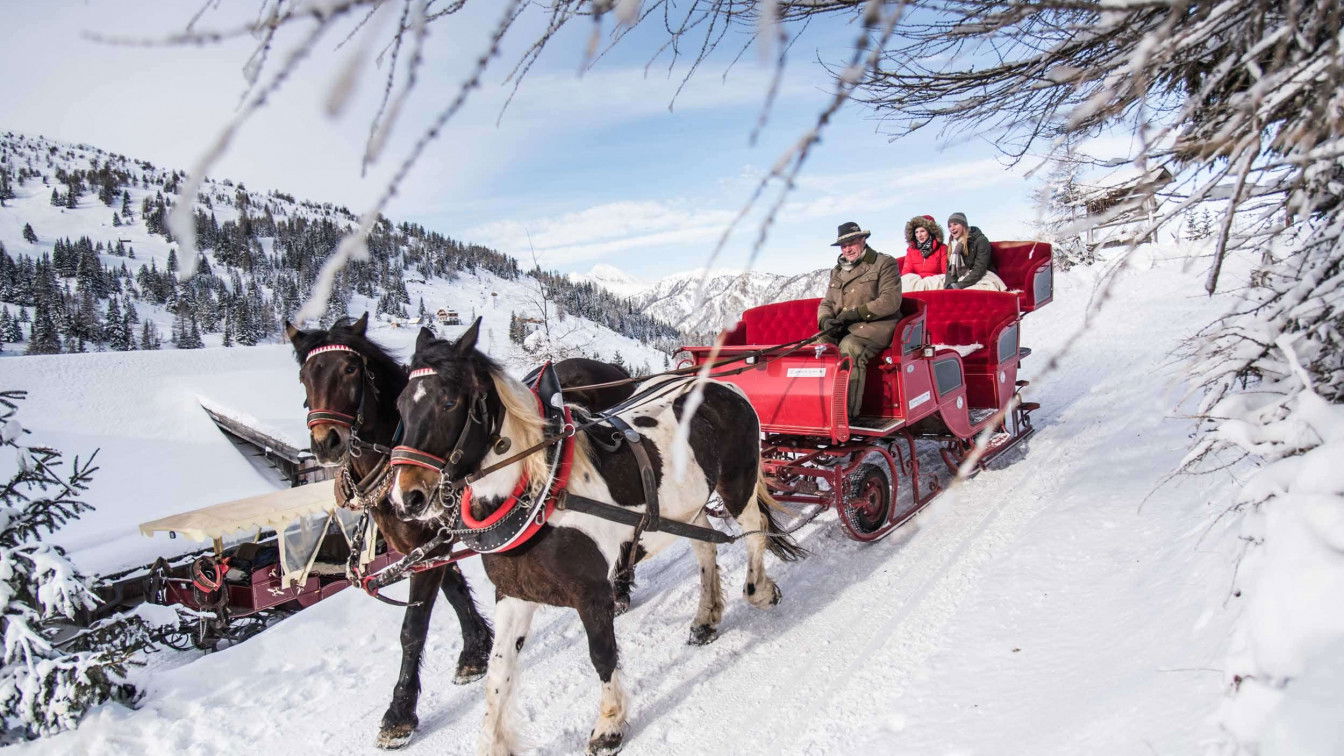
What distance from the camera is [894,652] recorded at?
351 cm

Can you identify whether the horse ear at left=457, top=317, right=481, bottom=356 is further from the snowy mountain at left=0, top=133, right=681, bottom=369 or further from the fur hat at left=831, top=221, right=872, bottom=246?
the snowy mountain at left=0, top=133, right=681, bottom=369

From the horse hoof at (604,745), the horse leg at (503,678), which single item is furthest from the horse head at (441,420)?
the horse hoof at (604,745)

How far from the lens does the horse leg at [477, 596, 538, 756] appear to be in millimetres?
3084

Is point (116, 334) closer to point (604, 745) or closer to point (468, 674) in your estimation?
point (468, 674)

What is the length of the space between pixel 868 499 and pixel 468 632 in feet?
10.1

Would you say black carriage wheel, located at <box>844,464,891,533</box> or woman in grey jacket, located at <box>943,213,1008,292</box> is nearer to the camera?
black carriage wheel, located at <box>844,464,891,533</box>

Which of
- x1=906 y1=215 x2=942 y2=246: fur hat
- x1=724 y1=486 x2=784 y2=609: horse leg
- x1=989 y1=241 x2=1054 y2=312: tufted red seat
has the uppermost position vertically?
x1=906 y1=215 x2=942 y2=246: fur hat

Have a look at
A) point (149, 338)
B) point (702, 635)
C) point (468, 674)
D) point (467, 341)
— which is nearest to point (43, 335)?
point (149, 338)

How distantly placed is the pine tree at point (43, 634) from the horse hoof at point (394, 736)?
5.95 ft

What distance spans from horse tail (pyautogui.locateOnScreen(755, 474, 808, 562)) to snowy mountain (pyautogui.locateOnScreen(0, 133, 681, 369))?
962 centimetres

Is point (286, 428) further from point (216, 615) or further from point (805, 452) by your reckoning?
point (805, 452)

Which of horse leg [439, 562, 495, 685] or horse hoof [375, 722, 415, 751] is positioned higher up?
horse leg [439, 562, 495, 685]

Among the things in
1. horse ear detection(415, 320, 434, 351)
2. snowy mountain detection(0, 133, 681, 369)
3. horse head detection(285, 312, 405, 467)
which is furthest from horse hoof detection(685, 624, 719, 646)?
snowy mountain detection(0, 133, 681, 369)

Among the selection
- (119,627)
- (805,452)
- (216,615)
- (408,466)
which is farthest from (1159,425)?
(216,615)
